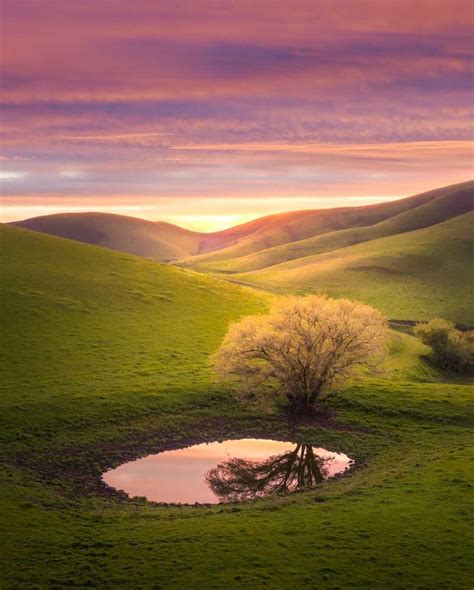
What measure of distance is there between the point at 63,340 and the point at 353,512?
128 ft

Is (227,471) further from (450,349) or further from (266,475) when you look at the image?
(450,349)

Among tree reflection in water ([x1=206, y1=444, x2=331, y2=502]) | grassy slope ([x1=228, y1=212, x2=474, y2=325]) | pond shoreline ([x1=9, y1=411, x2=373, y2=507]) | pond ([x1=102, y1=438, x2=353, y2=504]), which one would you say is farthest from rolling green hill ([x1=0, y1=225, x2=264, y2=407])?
grassy slope ([x1=228, y1=212, x2=474, y2=325])

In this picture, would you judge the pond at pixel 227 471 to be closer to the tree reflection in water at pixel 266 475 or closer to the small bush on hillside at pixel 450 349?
the tree reflection in water at pixel 266 475

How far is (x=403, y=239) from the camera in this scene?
641ft

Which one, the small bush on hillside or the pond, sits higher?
the small bush on hillside

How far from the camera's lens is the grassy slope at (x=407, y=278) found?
125812 mm

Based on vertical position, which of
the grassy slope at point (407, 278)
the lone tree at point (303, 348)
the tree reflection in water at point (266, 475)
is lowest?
the tree reflection in water at point (266, 475)

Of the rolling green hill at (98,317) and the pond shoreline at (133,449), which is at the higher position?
the rolling green hill at (98,317)

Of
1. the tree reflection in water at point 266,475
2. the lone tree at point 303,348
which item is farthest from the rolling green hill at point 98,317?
the tree reflection in water at point 266,475

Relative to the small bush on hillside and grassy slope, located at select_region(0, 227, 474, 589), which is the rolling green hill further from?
the small bush on hillside

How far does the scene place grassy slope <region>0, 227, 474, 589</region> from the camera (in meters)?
23.3

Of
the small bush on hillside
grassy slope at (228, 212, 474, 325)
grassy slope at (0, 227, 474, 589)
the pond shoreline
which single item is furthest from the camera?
grassy slope at (228, 212, 474, 325)

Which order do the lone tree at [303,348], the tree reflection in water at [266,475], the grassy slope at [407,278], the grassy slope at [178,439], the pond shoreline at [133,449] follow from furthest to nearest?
the grassy slope at [407,278] → the lone tree at [303,348] → the tree reflection in water at [266,475] → the pond shoreline at [133,449] → the grassy slope at [178,439]

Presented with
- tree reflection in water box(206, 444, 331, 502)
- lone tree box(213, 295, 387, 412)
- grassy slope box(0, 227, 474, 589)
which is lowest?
tree reflection in water box(206, 444, 331, 502)
